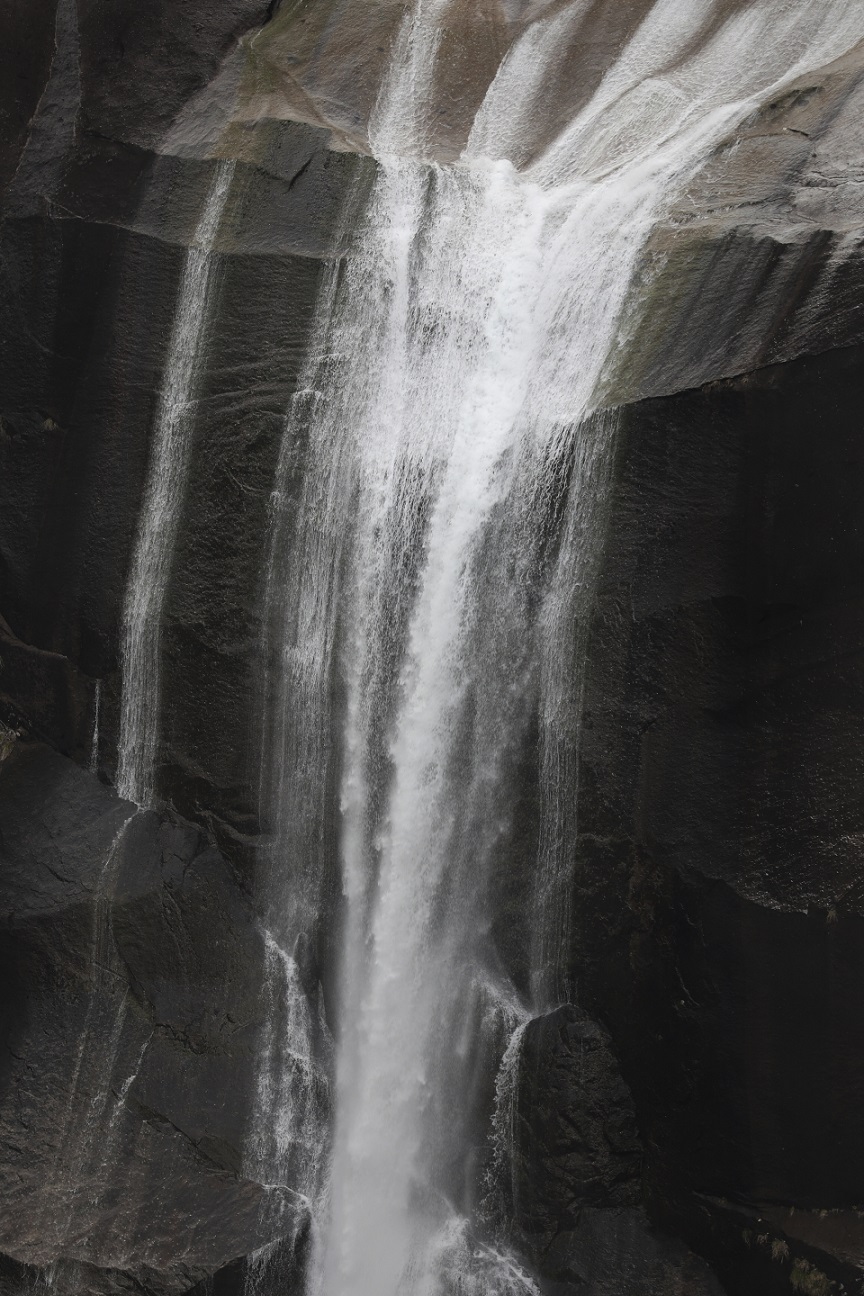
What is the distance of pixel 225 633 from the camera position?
9609 millimetres

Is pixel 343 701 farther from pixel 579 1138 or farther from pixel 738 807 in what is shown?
pixel 579 1138

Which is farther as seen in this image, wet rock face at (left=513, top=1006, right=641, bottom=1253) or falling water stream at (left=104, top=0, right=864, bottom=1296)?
falling water stream at (left=104, top=0, right=864, bottom=1296)

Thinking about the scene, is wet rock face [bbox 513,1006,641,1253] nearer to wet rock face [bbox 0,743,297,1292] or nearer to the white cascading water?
the white cascading water

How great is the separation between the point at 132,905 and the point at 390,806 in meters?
2.33

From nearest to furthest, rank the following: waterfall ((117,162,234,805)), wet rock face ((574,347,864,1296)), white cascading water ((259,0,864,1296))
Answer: wet rock face ((574,347,864,1296)) < white cascading water ((259,0,864,1296)) < waterfall ((117,162,234,805))

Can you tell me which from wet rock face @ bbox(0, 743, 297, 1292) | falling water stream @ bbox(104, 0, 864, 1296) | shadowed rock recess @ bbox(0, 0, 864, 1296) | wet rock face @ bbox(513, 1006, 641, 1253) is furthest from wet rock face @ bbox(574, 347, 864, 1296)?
wet rock face @ bbox(0, 743, 297, 1292)

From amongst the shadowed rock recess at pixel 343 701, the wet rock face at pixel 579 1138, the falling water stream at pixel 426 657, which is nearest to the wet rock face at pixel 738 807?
the shadowed rock recess at pixel 343 701

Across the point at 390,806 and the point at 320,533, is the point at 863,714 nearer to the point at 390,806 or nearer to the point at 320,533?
the point at 390,806

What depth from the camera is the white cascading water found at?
8.81 meters

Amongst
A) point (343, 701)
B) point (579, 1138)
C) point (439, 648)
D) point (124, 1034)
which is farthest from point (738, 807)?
point (124, 1034)

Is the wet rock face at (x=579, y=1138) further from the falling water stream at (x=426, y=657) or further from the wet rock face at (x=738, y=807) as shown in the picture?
the falling water stream at (x=426, y=657)

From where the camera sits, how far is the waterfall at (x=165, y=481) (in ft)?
32.0

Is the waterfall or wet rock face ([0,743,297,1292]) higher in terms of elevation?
the waterfall

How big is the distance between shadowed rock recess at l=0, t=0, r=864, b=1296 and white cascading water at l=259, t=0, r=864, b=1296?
0.16 meters
